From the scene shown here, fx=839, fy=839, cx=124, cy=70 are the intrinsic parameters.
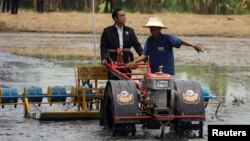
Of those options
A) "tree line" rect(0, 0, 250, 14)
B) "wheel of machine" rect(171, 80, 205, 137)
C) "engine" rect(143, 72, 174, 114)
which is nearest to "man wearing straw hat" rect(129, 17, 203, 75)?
"wheel of machine" rect(171, 80, 205, 137)

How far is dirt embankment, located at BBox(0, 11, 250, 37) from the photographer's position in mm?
44500

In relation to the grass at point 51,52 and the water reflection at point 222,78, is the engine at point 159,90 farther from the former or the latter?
the grass at point 51,52

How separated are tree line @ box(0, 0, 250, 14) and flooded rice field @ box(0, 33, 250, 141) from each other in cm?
2121

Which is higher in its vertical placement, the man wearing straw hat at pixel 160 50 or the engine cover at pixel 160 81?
the man wearing straw hat at pixel 160 50

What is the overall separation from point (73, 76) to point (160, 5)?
149 ft

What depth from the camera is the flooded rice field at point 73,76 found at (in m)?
13.0

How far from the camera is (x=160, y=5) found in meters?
67.1

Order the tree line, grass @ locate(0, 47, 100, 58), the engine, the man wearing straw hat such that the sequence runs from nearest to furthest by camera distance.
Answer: the engine → the man wearing straw hat → grass @ locate(0, 47, 100, 58) → the tree line

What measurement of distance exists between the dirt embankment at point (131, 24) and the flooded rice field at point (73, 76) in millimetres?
2540

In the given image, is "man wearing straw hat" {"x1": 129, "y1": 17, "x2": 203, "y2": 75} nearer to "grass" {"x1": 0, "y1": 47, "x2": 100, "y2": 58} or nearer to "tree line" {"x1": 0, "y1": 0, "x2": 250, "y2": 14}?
"grass" {"x1": 0, "y1": 47, "x2": 100, "y2": 58}

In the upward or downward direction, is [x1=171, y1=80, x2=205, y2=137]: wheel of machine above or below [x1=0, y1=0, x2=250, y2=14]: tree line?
below

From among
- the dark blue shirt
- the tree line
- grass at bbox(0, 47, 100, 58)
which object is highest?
the tree line

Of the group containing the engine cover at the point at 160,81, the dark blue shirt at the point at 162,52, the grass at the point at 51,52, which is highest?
the dark blue shirt at the point at 162,52

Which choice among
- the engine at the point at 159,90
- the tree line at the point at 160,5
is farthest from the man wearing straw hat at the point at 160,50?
the tree line at the point at 160,5
